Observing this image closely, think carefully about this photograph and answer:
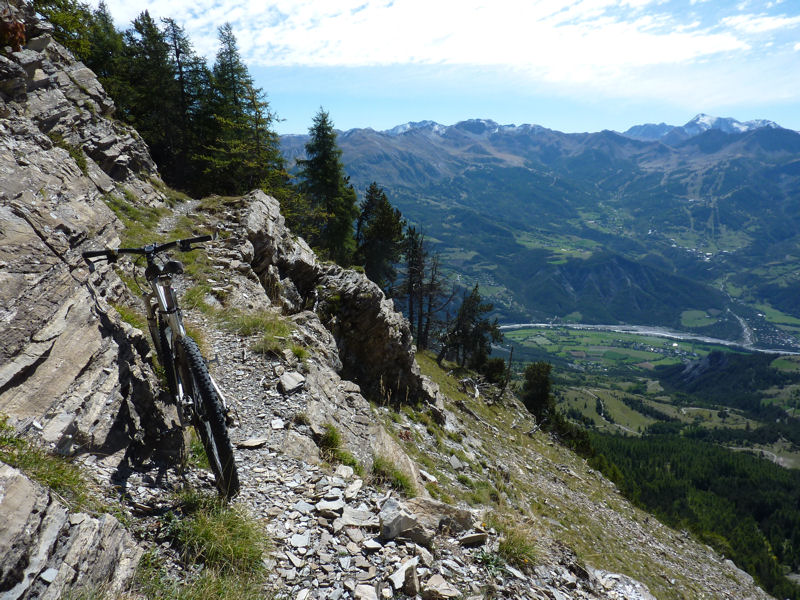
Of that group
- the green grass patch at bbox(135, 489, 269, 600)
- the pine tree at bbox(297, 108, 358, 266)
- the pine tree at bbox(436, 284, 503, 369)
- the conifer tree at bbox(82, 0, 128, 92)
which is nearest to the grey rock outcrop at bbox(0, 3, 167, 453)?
the green grass patch at bbox(135, 489, 269, 600)

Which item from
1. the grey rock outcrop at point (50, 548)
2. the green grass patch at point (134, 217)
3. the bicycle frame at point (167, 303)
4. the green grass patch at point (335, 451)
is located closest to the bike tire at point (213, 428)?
the bicycle frame at point (167, 303)

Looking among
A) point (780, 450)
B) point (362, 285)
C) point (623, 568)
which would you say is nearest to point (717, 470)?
point (780, 450)

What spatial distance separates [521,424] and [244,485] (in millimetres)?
33886

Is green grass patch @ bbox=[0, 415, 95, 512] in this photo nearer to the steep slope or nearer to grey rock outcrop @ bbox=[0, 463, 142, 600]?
the steep slope

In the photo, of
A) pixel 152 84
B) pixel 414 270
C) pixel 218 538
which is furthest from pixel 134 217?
pixel 414 270

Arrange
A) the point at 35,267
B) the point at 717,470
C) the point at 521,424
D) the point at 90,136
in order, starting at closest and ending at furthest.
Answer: the point at 35,267 → the point at 90,136 → the point at 521,424 → the point at 717,470

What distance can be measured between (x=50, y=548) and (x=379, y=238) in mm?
38888

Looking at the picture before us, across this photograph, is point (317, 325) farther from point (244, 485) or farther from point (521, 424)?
point (521, 424)

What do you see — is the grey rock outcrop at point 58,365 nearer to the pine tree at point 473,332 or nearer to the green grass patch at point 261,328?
the green grass patch at point 261,328

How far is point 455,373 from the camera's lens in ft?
140

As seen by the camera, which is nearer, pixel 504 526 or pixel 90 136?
pixel 504 526

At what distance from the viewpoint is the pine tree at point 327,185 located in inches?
1444

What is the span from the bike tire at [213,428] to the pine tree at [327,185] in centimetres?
3114

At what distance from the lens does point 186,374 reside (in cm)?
583
